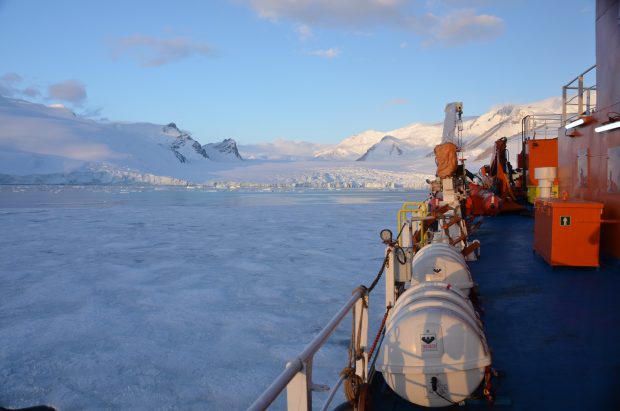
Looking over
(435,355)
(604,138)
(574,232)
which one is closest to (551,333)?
(435,355)

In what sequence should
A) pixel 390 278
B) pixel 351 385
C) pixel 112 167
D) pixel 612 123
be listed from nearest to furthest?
pixel 351 385 < pixel 390 278 < pixel 612 123 < pixel 112 167

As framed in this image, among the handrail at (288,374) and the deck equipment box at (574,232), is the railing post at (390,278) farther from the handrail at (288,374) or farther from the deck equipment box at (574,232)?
the deck equipment box at (574,232)

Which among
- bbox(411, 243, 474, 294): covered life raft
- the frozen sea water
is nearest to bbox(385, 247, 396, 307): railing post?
bbox(411, 243, 474, 294): covered life raft

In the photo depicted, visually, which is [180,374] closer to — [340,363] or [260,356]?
[260,356]

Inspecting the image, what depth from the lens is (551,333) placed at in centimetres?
452

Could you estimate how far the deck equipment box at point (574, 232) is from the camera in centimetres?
669

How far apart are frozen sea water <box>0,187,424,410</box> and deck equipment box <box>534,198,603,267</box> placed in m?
2.95

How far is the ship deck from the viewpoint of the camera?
3.34m

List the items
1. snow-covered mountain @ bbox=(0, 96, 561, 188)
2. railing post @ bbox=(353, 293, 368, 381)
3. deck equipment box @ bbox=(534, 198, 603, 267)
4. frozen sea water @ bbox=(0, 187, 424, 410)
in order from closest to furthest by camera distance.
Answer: railing post @ bbox=(353, 293, 368, 381)
frozen sea water @ bbox=(0, 187, 424, 410)
deck equipment box @ bbox=(534, 198, 603, 267)
snow-covered mountain @ bbox=(0, 96, 561, 188)

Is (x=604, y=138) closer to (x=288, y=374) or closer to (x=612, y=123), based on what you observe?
(x=612, y=123)

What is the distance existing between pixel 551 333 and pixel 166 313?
5880mm

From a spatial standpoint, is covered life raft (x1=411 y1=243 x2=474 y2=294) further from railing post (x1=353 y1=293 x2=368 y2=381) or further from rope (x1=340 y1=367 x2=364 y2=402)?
rope (x1=340 y1=367 x2=364 y2=402)

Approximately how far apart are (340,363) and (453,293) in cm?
324

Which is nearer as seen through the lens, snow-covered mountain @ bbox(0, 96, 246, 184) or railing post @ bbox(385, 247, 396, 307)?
railing post @ bbox(385, 247, 396, 307)
